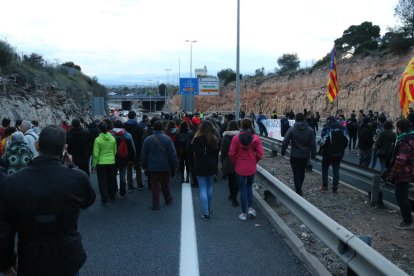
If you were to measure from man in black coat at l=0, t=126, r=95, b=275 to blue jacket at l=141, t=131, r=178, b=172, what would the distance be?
16.9ft

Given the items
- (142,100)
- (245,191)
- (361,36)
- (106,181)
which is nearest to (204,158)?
(245,191)

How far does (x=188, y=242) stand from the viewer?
20.0ft

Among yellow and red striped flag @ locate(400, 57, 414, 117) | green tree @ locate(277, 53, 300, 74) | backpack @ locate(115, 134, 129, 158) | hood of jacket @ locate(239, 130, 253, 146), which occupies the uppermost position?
green tree @ locate(277, 53, 300, 74)

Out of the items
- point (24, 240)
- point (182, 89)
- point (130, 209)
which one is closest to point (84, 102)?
point (182, 89)

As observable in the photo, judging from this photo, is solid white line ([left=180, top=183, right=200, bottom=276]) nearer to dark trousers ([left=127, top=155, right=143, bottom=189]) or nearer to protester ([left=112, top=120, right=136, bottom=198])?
protester ([left=112, top=120, right=136, bottom=198])

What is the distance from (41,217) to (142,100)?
122313 mm

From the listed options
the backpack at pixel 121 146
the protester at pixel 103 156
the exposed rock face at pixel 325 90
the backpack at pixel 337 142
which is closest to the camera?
the protester at pixel 103 156

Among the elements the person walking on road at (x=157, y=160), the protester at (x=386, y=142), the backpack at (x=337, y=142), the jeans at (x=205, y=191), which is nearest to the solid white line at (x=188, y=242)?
the jeans at (x=205, y=191)

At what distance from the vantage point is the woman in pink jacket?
23.8 feet

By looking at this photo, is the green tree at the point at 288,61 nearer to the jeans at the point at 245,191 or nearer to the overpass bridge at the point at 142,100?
the overpass bridge at the point at 142,100

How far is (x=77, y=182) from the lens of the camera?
10.2ft

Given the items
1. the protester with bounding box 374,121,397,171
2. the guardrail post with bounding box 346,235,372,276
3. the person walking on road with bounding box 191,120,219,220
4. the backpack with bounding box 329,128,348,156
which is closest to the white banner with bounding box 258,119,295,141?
the protester with bounding box 374,121,397,171

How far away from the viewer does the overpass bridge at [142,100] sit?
12144 cm

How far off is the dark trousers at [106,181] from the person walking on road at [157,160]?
0.93 meters
